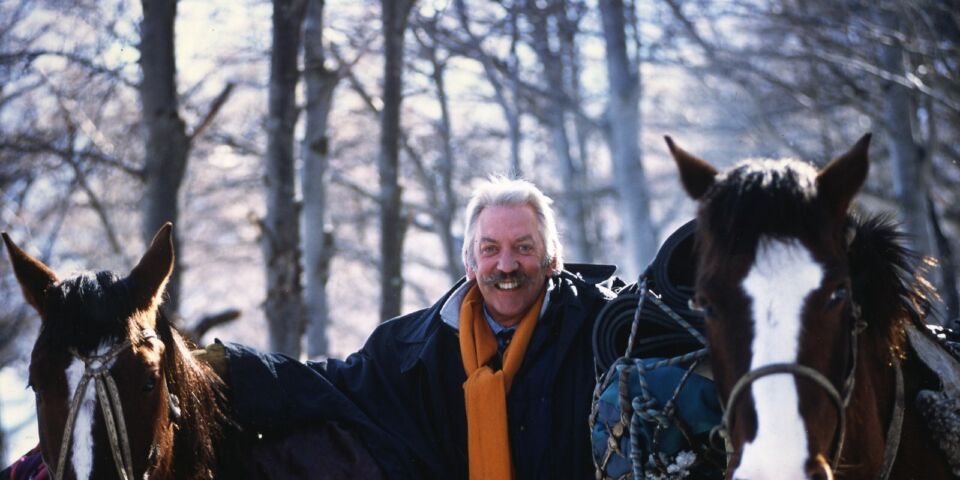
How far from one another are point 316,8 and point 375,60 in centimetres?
616

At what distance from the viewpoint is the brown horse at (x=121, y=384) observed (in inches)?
146

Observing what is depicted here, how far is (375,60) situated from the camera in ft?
54.0

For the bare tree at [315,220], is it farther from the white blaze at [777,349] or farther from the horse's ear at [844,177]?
the white blaze at [777,349]

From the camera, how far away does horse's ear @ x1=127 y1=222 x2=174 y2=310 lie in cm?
413

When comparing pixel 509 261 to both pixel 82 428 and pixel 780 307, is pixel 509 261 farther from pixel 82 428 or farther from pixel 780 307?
pixel 780 307

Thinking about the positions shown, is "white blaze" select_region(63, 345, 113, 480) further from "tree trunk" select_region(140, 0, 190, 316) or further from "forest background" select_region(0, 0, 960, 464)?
"tree trunk" select_region(140, 0, 190, 316)

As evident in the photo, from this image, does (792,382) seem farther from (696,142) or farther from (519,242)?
(696,142)

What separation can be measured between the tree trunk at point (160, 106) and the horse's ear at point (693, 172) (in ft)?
16.9

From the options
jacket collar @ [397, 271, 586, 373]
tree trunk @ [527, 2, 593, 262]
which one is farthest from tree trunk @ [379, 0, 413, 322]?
tree trunk @ [527, 2, 593, 262]

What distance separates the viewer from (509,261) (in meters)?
5.11

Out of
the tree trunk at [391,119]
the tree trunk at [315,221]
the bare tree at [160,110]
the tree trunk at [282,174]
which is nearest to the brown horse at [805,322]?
the tree trunk at [282,174]

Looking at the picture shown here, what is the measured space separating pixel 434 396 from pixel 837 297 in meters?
2.35

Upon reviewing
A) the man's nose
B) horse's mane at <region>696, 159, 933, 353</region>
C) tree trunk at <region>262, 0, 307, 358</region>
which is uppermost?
tree trunk at <region>262, 0, 307, 358</region>

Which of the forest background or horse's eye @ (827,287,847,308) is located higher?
the forest background
